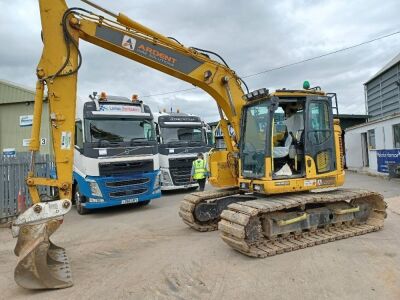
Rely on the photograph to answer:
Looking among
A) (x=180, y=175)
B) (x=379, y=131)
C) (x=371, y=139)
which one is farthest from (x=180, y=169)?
(x=371, y=139)

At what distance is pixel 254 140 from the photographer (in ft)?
23.8

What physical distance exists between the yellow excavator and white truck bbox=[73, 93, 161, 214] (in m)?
2.93

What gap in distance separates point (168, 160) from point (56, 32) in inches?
344

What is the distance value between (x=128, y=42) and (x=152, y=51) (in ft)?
1.56

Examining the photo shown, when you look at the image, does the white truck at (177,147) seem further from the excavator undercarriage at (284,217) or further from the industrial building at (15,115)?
the industrial building at (15,115)

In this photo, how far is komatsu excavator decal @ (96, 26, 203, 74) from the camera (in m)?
6.71

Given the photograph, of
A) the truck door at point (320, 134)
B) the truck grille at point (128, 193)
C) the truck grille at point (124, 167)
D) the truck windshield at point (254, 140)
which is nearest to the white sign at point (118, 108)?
the truck grille at point (124, 167)

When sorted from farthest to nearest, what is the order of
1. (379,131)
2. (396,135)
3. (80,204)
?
(379,131) → (396,135) → (80,204)

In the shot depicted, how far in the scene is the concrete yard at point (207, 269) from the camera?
4801 millimetres

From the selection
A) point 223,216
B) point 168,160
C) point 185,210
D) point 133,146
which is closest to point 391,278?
point 223,216

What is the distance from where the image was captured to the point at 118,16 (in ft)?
22.3

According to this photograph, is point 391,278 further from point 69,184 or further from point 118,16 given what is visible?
point 118,16

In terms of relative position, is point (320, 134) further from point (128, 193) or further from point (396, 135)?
point (396, 135)

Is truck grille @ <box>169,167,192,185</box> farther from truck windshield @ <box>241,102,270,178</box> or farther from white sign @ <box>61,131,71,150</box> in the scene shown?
white sign @ <box>61,131,71,150</box>
